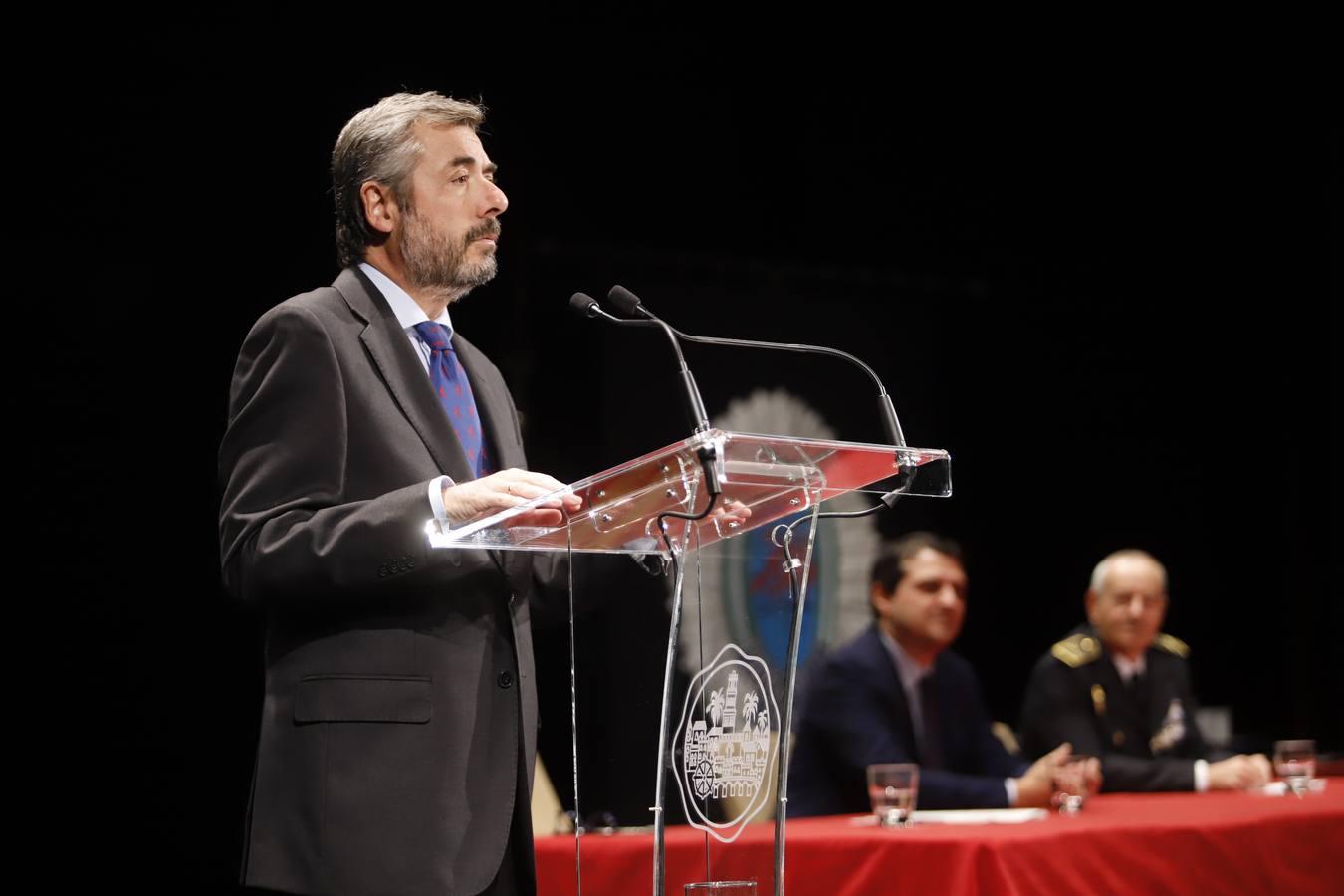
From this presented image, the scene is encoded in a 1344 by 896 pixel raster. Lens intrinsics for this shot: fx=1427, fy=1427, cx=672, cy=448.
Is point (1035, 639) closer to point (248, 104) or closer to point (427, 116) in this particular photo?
point (248, 104)

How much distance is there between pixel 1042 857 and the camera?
2.26 m

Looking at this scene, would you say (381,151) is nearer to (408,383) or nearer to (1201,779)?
(408,383)

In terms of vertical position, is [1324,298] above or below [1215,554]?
above

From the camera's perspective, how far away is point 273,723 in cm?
180

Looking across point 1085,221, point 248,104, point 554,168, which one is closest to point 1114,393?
point 1085,221

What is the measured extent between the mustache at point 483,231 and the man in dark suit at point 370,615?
0.51ft

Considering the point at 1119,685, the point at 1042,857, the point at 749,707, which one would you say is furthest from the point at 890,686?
the point at 749,707

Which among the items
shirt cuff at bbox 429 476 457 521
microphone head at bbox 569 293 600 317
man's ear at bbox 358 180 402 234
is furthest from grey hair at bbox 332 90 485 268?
shirt cuff at bbox 429 476 457 521

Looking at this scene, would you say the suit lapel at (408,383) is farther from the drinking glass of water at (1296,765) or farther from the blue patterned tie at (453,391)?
the drinking glass of water at (1296,765)

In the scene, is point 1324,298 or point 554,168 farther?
point 1324,298

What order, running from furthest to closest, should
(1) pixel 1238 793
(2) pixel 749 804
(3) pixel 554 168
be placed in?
(3) pixel 554 168
(1) pixel 1238 793
(2) pixel 749 804

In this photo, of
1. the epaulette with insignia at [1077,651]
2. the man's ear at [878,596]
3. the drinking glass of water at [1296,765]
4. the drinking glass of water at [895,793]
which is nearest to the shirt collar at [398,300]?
the drinking glass of water at [895,793]

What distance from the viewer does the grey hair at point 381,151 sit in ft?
6.85

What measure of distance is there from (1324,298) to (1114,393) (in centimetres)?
94
